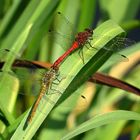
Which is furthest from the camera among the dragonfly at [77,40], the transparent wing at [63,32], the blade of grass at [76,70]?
the transparent wing at [63,32]

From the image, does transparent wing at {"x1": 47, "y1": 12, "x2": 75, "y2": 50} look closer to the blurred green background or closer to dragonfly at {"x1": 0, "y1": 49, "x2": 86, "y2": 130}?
the blurred green background

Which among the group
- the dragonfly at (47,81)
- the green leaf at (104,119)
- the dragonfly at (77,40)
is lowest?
the green leaf at (104,119)

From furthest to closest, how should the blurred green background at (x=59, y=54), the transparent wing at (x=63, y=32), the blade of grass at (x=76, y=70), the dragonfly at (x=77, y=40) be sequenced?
the transparent wing at (x=63, y=32) → the blurred green background at (x=59, y=54) → the dragonfly at (x=77, y=40) → the blade of grass at (x=76, y=70)

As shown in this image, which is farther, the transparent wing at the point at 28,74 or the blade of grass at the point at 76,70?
the transparent wing at the point at 28,74

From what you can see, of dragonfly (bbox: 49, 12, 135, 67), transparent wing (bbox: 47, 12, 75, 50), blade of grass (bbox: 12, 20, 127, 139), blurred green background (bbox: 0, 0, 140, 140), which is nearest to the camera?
blade of grass (bbox: 12, 20, 127, 139)

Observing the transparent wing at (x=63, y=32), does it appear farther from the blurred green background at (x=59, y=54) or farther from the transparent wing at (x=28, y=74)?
the transparent wing at (x=28, y=74)

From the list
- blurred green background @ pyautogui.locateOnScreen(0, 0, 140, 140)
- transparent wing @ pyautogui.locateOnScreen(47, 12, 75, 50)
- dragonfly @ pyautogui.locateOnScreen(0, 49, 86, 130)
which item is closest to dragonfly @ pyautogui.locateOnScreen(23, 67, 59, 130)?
dragonfly @ pyautogui.locateOnScreen(0, 49, 86, 130)

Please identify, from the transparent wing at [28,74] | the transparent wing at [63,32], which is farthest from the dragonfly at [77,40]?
the transparent wing at [28,74]

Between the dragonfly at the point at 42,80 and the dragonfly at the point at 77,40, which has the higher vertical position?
the dragonfly at the point at 77,40

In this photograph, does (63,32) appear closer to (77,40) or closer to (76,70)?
(77,40)

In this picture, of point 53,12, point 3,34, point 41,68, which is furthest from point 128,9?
point 41,68

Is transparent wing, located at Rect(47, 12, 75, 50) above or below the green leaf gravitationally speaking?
above
